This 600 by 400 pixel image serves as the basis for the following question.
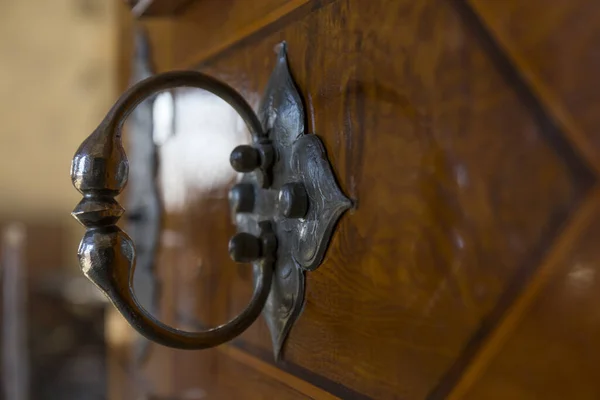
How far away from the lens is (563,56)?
164 mm

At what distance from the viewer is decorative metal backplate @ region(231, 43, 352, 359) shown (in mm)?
273

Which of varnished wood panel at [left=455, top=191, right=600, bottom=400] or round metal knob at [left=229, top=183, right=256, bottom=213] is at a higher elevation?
round metal knob at [left=229, top=183, right=256, bottom=213]

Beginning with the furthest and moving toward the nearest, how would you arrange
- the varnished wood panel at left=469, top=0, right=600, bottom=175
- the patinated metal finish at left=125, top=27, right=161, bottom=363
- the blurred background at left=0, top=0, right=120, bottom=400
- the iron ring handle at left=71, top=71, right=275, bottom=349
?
the blurred background at left=0, top=0, right=120, bottom=400 < the patinated metal finish at left=125, top=27, right=161, bottom=363 < the iron ring handle at left=71, top=71, right=275, bottom=349 < the varnished wood panel at left=469, top=0, right=600, bottom=175

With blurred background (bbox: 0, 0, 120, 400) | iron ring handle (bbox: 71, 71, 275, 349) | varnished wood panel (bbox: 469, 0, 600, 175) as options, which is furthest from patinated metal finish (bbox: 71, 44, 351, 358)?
blurred background (bbox: 0, 0, 120, 400)

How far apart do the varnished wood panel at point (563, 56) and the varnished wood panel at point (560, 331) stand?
19mm

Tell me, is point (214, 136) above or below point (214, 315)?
above

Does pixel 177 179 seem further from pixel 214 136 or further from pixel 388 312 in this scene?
pixel 388 312

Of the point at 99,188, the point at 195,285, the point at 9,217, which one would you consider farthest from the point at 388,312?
the point at 9,217

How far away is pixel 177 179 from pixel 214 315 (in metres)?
0.12

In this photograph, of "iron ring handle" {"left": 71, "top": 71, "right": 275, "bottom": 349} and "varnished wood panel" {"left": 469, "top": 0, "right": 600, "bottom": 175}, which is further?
"iron ring handle" {"left": 71, "top": 71, "right": 275, "bottom": 349}

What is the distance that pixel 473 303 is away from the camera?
195 millimetres

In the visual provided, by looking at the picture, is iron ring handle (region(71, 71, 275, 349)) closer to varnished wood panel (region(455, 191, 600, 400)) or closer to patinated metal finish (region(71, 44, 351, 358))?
patinated metal finish (region(71, 44, 351, 358))

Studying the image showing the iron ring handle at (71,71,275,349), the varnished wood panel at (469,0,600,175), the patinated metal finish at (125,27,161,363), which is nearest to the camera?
the varnished wood panel at (469,0,600,175)

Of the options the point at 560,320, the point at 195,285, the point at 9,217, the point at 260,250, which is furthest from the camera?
the point at 9,217
